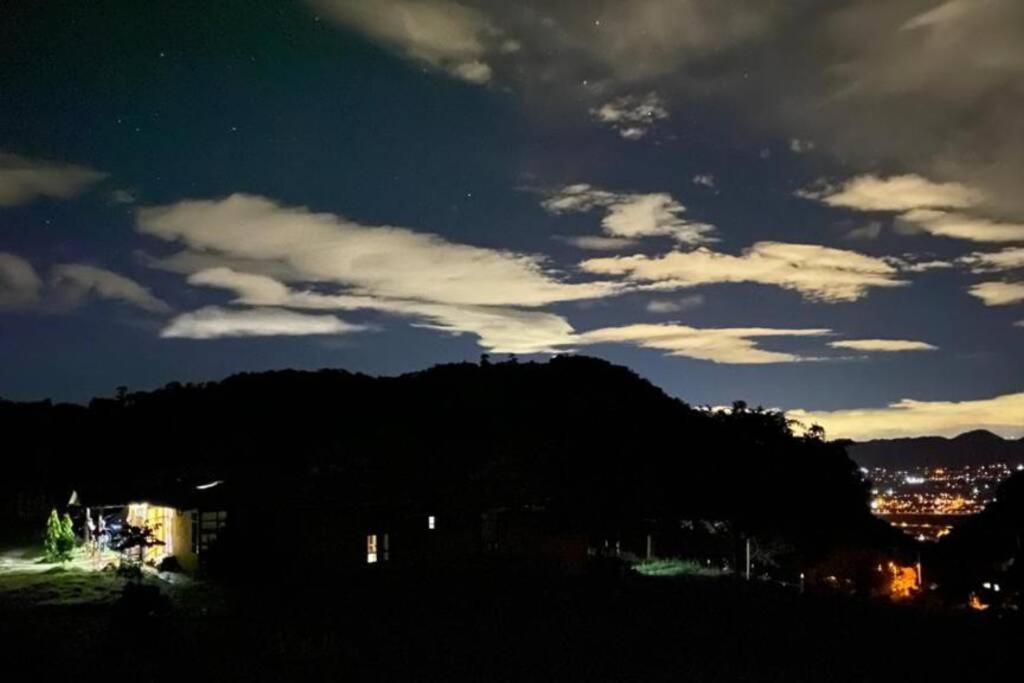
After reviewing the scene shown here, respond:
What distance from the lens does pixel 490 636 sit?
62.4 ft

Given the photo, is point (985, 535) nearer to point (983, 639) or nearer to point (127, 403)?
point (983, 639)

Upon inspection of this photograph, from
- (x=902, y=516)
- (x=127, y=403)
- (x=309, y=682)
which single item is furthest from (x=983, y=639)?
(x=902, y=516)

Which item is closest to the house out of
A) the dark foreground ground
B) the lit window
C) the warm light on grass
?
the dark foreground ground

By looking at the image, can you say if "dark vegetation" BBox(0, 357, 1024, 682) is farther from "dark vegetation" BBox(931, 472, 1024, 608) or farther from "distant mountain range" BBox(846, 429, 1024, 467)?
"distant mountain range" BBox(846, 429, 1024, 467)

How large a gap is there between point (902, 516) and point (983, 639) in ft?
315

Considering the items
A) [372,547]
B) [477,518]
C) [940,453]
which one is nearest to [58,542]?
[372,547]

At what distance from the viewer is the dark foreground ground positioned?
51.1 ft

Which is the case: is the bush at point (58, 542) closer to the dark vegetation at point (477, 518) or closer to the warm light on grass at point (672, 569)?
the dark vegetation at point (477, 518)

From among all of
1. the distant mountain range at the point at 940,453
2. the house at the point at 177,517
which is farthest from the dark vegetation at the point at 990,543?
the distant mountain range at the point at 940,453

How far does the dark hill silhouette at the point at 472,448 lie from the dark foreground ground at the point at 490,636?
697 cm

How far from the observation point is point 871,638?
21.4 meters

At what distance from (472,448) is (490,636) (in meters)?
22.8

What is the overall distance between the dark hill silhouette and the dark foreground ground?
22.9 ft

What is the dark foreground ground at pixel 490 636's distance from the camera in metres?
15.6
